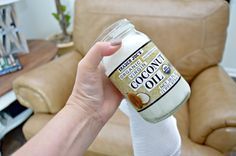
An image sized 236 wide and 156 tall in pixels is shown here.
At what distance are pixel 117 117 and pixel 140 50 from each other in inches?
24.9

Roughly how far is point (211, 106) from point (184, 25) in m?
0.44

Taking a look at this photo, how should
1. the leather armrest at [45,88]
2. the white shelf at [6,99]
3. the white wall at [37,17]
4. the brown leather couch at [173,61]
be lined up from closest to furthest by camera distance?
the brown leather couch at [173,61] → the leather armrest at [45,88] → the white shelf at [6,99] → the white wall at [37,17]

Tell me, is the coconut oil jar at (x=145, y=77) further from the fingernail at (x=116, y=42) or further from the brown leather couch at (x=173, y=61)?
the brown leather couch at (x=173, y=61)

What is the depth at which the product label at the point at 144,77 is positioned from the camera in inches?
18.0

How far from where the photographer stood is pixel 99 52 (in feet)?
1.57

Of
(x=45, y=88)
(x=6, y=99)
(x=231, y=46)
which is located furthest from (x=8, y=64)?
(x=231, y=46)

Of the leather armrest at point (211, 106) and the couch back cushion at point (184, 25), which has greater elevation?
the couch back cushion at point (184, 25)

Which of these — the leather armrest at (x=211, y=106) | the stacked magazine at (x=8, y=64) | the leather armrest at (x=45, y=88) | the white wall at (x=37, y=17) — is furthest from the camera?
the white wall at (x=37, y=17)

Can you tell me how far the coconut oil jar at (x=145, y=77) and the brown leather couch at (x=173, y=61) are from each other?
0.49 metres

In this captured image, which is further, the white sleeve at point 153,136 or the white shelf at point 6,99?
the white shelf at point 6,99

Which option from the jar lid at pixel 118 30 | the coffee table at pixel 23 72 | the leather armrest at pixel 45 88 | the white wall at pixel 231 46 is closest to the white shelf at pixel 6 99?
the coffee table at pixel 23 72

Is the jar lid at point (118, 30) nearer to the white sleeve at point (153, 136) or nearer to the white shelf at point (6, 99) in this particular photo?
the white sleeve at point (153, 136)

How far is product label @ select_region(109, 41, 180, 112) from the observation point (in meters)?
0.46

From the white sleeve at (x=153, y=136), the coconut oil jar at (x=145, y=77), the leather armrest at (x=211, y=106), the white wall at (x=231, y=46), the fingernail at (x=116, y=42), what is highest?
the fingernail at (x=116, y=42)
